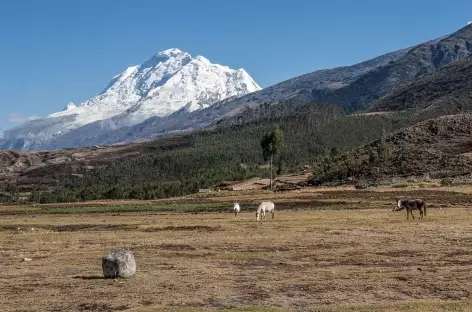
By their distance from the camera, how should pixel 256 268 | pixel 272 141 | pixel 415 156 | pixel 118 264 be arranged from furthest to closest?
pixel 415 156, pixel 272 141, pixel 256 268, pixel 118 264

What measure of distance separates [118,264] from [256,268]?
7.40m

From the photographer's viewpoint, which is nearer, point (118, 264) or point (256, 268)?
point (118, 264)

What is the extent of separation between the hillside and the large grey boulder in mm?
120092

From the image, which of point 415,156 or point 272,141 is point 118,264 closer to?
point 272,141

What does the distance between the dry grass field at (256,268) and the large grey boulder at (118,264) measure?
0.56m

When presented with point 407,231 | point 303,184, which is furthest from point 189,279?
point 303,184

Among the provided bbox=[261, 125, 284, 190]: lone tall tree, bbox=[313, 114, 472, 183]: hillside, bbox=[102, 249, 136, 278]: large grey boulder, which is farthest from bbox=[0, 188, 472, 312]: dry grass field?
bbox=[313, 114, 472, 183]: hillside

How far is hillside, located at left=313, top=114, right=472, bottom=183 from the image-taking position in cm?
14425

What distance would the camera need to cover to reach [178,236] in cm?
4888

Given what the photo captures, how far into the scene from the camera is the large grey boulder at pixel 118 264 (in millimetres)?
29078

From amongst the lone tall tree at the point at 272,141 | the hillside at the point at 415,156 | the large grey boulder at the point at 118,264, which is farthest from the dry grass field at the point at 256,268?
the hillside at the point at 415,156

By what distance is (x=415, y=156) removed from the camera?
15400 centimetres

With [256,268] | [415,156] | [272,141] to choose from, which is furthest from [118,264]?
[415,156]

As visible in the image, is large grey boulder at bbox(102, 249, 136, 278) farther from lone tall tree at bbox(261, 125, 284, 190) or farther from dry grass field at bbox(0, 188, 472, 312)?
lone tall tree at bbox(261, 125, 284, 190)
